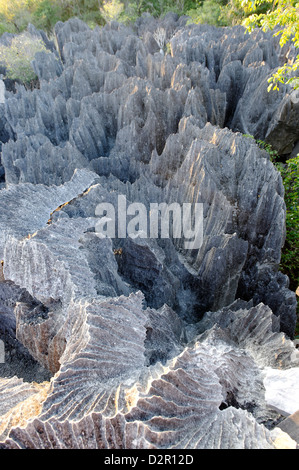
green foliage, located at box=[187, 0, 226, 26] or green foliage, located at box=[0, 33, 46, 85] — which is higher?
green foliage, located at box=[187, 0, 226, 26]

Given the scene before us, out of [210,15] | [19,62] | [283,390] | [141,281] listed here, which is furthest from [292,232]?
[210,15]

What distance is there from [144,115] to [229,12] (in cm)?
1295

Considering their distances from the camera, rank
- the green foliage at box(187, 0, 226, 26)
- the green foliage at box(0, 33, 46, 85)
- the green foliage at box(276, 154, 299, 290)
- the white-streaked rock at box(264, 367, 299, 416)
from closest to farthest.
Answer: the white-streaked rock at box(264, 367, 299, 416)
the green foliage at box(276, 154, 299, 290)
the green foliage at box(0, 33, 46, 85)
the green foliage at box(187, 0, 226, 26)

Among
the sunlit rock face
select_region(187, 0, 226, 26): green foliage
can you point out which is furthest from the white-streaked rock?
select_region(187, 0, 226, 26): green foliage

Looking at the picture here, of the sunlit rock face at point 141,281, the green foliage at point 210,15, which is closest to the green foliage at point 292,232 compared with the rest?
the sunlit rock face at point 141,281

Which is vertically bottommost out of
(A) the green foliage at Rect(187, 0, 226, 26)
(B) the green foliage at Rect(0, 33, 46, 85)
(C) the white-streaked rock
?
(C) the white-streaked rock

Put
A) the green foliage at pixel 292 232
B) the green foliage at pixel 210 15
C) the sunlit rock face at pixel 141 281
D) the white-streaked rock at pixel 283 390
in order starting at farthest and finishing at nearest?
the green foliage at pixel 210 15 < the green foliage at pixel 292 232 < the white-streaked rock at pixel 283 390 < the sunlit rock face at pixel 141 281

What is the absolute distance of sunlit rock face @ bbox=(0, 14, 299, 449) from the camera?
2.13 metres

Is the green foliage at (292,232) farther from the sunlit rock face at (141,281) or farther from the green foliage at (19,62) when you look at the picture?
the green foliage at (19,62)

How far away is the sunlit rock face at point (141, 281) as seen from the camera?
7.00ft

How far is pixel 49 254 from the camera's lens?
3400mm

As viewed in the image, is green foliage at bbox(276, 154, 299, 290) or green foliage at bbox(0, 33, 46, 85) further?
green foliage at bbox(0, 33, 46, 85)

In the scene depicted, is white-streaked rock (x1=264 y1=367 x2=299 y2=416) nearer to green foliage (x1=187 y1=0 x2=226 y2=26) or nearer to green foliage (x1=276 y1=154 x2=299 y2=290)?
green foliage (x1=276 y1=154 x2=299 y2=290)

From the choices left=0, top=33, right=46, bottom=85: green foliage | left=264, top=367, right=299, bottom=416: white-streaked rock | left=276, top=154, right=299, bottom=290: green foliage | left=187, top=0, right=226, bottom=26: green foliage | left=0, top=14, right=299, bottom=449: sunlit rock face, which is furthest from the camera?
left=187, top=0, right=226, bottom=26: green foliage
